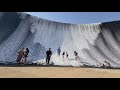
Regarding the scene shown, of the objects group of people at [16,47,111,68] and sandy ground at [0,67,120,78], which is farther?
group of people at [16,47,111,68]

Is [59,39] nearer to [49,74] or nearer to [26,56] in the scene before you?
[26,56]

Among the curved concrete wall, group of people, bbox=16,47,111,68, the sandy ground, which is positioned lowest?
the sandy ground

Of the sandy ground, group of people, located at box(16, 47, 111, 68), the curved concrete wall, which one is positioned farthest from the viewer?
the curved concrete wall

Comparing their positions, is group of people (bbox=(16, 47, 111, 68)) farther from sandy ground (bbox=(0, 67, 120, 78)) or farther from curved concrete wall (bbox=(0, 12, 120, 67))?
sandy ground (bbox=(0, 67, 120, 78))

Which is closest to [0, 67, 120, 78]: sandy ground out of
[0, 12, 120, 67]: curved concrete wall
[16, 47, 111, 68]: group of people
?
[16, 47, 111, 68]: group of people

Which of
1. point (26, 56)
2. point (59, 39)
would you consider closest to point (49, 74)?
point (26, 56)

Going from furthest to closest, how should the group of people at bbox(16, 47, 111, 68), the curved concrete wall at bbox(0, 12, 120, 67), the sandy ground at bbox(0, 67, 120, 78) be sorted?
the curved concrete wall at bbox(0, 12, 120, 67), the group of people at bbox(16, 47, 111, 68), the sandy ground at bbox(0, 67, 120, 78)

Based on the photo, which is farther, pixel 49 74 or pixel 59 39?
pixel 59 39

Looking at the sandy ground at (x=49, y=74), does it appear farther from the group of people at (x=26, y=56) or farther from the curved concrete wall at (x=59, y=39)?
the curved concrete wall at (x=59, y=39)

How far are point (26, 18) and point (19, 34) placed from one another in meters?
3.12
